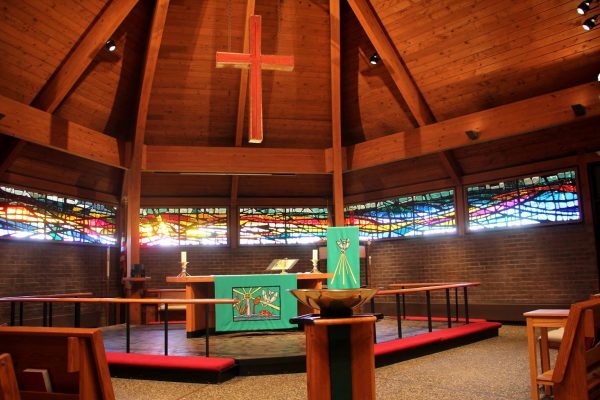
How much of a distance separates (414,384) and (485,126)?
4779 mm

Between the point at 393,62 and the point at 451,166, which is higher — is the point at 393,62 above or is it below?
above

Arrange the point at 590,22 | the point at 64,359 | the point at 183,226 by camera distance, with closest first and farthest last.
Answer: the point at 64,359
the point at 590,22
the point at 183,226

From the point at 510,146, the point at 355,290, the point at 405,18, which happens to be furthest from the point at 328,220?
the point at 355,290

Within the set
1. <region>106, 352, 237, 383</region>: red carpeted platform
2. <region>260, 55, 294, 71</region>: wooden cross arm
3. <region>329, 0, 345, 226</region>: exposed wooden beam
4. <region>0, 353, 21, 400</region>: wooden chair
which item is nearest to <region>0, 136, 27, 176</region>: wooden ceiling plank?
<region>260, 55, 294, 71</region>: wooden cross arm

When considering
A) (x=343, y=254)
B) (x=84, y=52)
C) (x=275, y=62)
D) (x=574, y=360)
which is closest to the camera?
(x=574, y=360)

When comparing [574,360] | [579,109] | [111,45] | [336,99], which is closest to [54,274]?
[111,45]

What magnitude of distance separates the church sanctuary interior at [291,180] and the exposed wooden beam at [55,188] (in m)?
0.04

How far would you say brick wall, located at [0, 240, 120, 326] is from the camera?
26.3ft

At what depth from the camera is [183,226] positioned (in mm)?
11180

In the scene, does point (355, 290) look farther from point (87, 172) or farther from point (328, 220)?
point (328, 220)

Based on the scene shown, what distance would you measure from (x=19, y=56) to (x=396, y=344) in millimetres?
6141

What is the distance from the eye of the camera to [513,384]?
4.51m

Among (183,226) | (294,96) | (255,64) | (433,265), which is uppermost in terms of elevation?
(294,96)

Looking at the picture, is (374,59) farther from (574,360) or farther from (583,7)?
(574,360)
